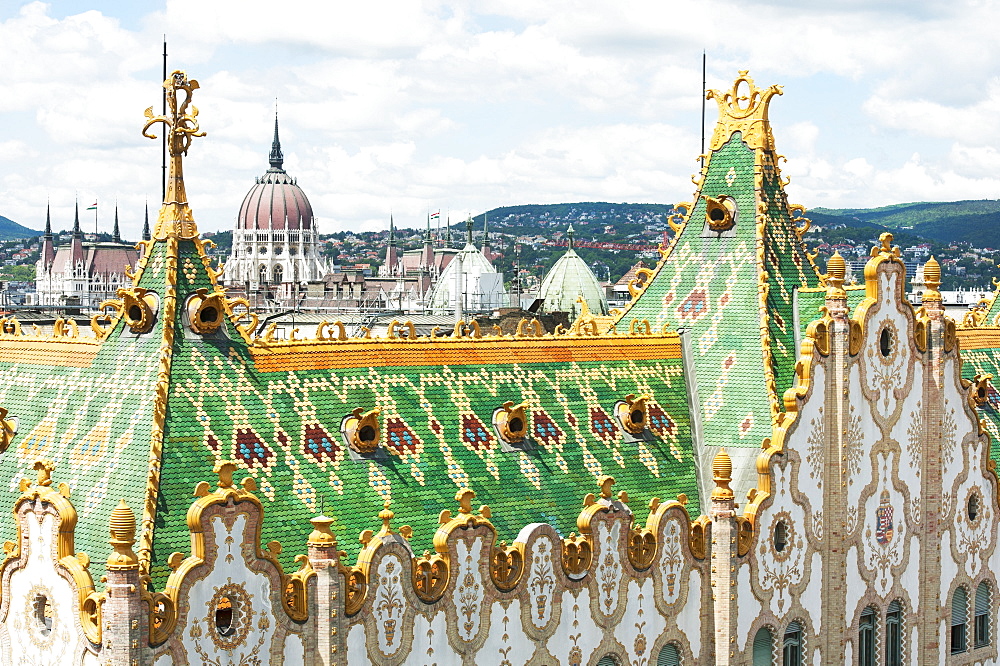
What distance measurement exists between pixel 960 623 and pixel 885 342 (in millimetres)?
9648

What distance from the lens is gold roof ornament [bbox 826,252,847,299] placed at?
40.0m

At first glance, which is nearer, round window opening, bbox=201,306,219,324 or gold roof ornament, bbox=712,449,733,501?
round window opening, bbox=201,306,219,324

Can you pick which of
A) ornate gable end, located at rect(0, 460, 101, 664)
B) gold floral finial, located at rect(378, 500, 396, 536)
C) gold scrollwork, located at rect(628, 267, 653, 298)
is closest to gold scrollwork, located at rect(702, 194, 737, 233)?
gold scrollwork, located at rect(628, 267, 653, 298)

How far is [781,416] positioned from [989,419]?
13373 mm

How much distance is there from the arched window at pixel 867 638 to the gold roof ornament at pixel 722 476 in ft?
23.8

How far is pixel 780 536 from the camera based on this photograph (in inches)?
1524

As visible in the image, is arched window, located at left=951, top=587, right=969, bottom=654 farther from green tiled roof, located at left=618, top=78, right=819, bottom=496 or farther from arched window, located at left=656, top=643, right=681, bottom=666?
arched window, located at left=656, top=643, right=681, bottom=666

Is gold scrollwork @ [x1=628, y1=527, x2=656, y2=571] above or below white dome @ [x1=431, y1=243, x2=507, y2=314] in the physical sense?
below

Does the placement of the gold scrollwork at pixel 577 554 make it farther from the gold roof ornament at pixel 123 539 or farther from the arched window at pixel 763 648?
the gold roof ornament at pixel 123 539

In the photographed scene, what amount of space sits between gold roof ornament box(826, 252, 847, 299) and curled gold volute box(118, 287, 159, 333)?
1812 cm

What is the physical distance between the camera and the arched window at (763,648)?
38750 millimetres

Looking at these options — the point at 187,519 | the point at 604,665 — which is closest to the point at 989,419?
the point at 604,665

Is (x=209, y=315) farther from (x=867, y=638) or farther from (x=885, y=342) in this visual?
(x=867, y=638)

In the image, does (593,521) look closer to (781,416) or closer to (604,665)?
(604,665)
